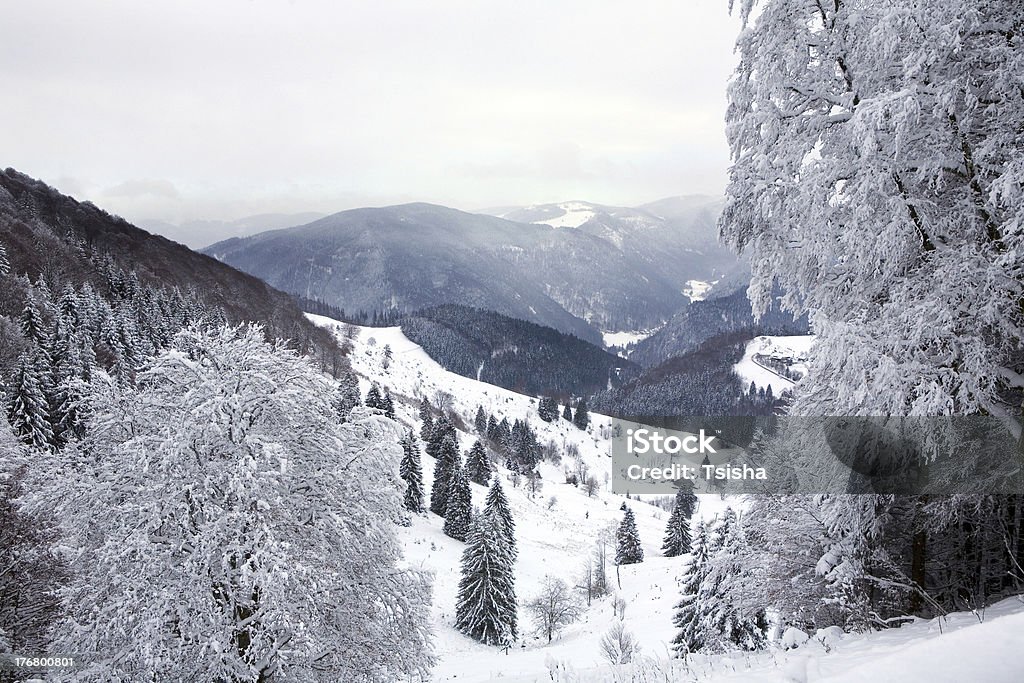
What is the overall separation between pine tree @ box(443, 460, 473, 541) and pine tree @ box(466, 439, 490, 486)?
1694 centimetres

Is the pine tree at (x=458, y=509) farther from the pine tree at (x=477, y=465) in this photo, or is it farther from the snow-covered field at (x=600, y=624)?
the pine tree at (x=477, y=465)

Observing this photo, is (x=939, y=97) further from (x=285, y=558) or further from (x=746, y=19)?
(x=285, y=558)

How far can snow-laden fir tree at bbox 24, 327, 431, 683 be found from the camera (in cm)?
761

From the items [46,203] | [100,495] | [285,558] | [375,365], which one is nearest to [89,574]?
[100,495]

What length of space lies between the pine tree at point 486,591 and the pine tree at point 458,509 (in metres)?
14.9

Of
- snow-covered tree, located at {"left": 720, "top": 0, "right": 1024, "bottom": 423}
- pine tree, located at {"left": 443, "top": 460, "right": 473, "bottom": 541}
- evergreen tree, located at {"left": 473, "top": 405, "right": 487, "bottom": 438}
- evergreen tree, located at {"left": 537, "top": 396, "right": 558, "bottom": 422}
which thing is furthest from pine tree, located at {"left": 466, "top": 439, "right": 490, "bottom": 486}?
evergreen tree, located at {"left": 537, "top": 396, "right": 558, "bottom": 422}

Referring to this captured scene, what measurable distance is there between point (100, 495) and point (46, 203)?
116 metres

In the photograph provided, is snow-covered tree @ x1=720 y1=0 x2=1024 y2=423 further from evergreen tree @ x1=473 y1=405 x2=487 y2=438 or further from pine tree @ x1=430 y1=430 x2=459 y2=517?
evergreen tree @ x1=473 y1=405 x2=487 y2=438

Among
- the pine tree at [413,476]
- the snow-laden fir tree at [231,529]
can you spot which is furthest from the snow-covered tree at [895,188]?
the pine tree at [413,476]

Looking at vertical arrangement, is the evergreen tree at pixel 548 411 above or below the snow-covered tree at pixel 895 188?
below

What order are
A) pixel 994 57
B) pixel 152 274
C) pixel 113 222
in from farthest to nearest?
pixel 113 222
pixel 152 274
pixel 994 57

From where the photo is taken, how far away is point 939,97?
4.94 m

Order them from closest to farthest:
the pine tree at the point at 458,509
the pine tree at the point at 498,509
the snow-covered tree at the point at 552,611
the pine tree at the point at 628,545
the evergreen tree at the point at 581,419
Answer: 1. the pine tree at the point at 498,509
2. the snow-covered tree at the point at 552,611
3. the pine tree at the point at 458,509
4. the pine tree at the point at 628,545
5. the evergreen tree at the point at 581,419

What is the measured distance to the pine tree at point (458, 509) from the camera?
2023 inches
